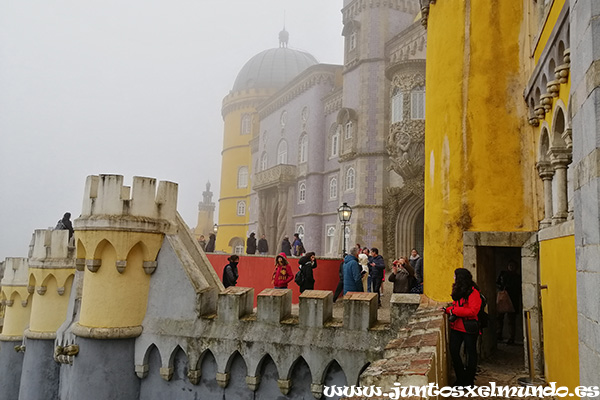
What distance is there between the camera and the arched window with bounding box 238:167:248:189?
41594mm

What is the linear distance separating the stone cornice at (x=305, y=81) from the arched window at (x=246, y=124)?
804cm

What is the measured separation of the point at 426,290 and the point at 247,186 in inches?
1336

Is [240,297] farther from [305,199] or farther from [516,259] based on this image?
[305,199]

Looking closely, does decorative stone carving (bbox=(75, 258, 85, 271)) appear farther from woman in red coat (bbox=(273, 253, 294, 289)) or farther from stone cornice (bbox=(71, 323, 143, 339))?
woman in red coat (bbox=(273, 253, 294, 289))

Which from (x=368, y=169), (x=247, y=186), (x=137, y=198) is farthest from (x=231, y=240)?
(x=137, y=198)

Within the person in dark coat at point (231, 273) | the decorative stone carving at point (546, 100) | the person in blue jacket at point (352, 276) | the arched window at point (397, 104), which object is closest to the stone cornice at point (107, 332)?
the person in dark coat at point (231, 273)

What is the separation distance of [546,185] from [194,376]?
5.90 m

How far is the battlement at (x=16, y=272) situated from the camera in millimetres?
12258

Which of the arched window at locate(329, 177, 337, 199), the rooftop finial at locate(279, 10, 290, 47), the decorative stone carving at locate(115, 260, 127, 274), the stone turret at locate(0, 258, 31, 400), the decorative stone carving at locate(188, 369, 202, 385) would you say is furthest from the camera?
the rooftop finial at locate(279, 10, 290, 47)

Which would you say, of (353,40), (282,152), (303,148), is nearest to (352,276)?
(353,40)

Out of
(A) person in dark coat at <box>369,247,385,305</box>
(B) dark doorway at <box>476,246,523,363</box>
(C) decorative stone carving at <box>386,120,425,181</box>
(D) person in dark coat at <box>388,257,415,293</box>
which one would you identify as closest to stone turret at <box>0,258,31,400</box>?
(A) person in dark coat at <box>369,247,385,305</box>

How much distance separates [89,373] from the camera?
7250mm

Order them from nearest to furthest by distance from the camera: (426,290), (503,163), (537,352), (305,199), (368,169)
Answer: (537,352) < (503,163) < (426,290) < (368,169) < (305,199)

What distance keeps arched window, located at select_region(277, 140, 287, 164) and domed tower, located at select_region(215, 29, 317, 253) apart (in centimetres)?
716
